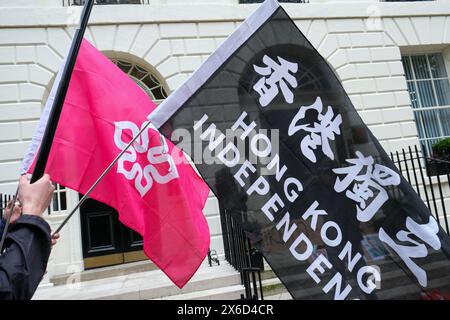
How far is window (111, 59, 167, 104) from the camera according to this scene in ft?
25.3

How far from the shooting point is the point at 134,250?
7160mm

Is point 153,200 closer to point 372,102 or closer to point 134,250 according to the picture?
point 134,250

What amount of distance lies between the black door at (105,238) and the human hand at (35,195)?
235 inches

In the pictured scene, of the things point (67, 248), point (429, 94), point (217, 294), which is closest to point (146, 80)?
point (67, 248)

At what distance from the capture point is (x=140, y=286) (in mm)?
4906

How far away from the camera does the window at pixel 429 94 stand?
29.5 ft

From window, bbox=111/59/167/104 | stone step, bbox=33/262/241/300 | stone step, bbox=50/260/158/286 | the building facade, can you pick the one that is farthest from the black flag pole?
window, bbox=111/59/167/104

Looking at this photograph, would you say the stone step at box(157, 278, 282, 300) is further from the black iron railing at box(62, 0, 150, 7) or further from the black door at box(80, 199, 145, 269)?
the black iron railing at box(62, 0, 150, 7)

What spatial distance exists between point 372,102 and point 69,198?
7.54 metres

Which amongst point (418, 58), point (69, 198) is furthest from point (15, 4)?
point (418, 58)

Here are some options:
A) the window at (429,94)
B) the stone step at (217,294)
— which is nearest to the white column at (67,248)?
the stone step at (217,294)

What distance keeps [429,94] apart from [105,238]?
370 inches

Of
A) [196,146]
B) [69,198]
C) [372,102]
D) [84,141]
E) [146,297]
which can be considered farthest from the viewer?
[372,102]

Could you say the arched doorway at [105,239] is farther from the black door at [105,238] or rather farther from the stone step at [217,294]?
the stone step at [217,294]
